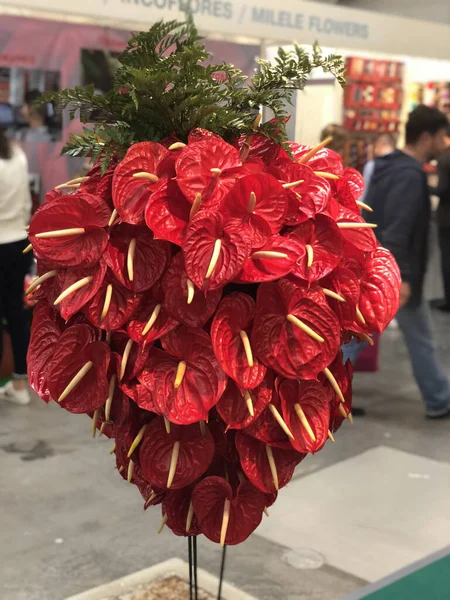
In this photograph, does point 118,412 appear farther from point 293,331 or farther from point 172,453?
point 293,331

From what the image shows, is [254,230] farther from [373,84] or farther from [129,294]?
[373,84]

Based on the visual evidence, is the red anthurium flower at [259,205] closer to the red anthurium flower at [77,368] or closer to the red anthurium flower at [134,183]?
the red anthurium flower at [134,183]

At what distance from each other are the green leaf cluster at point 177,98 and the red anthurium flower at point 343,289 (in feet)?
0.82

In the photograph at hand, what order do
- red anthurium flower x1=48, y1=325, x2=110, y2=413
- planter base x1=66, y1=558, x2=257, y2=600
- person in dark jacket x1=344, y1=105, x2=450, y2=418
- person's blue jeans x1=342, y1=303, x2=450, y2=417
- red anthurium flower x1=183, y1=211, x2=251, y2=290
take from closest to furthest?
1. red anthurium flower x1=183, y1=211, x2=251, y2=290
2. red anthurium flower x1=48, y1=325, x2=110, y2=413
3. planter base x1=66, y1=558, x2=257, y2=600
4. person in dark jacket x1=344, y1=105, x2=450, y2=418
5. person's blue jeans x1=342, y1=303, x2=450, y2=417

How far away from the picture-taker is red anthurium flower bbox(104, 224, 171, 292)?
1241 millimetres

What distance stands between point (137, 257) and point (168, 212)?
3.4 inches

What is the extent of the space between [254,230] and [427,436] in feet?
10.4

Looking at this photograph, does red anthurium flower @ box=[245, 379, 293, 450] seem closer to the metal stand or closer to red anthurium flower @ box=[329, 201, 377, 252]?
red anthurium flower @ box=[329, 201, 377, 252]

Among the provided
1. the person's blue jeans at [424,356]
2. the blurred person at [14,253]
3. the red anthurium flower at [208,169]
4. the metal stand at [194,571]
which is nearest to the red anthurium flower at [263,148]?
the red anthurium flower at [208,169]

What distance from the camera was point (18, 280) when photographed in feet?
14.4

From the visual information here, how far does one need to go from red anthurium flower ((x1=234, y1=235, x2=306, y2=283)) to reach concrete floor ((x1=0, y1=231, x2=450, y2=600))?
64.0 inches

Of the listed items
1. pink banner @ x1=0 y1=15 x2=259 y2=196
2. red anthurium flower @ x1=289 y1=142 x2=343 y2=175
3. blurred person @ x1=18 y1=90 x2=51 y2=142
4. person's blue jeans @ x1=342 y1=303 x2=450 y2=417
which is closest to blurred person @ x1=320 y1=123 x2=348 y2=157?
pink banner @ x1=0 y1=15 x2=259 y2=196

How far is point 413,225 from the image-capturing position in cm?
398

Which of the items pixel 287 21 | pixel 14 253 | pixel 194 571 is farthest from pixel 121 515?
pixel 287 21
